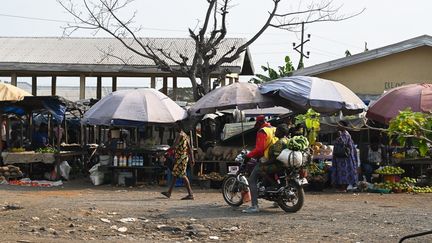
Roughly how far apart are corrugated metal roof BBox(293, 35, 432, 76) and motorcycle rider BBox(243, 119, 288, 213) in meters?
12.0

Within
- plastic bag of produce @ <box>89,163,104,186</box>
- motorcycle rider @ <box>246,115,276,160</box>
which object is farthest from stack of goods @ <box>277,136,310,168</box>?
plastic bag of produce @ <box>89,163,104,186</box>

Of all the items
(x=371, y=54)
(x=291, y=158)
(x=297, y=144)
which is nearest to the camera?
(x=291, y=158)

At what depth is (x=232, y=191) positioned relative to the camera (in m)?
12.6

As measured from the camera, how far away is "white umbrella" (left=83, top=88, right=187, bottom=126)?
16.9 meters

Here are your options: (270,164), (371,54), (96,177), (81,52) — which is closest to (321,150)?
(270,164)

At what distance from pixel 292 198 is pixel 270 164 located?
73cm

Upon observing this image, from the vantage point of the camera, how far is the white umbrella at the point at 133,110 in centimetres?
1694

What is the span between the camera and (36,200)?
44.9 ft

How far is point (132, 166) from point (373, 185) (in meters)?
6.34

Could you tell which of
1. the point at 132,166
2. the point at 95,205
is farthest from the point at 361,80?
the point at 95,205

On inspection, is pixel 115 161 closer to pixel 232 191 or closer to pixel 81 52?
pixel 232 191

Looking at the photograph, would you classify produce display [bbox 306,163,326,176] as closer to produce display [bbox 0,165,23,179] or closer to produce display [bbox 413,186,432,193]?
produce display [bbox 413,186,432,193]

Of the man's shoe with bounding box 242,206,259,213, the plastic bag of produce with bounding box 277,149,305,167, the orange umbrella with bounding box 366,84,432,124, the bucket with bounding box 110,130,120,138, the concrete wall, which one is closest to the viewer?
the plastic bag of produce with bounding box 277,149,305,167

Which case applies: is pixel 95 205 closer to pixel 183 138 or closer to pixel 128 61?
pixel 183 138
